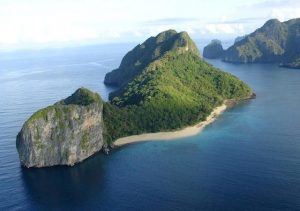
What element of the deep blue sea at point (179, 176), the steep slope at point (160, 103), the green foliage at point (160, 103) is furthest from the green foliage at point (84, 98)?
the deep blue sea at point (179, 176)

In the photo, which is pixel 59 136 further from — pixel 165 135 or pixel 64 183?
pixel 165 135

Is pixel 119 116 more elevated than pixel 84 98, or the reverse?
pixel 84 98

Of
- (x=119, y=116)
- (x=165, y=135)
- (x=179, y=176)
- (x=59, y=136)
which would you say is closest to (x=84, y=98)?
(x=119, y=116)

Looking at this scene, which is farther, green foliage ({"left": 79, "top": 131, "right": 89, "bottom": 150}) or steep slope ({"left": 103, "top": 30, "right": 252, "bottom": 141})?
steep slope ({"left": 103, "top": 30, "right": 252, "bottom": 141})

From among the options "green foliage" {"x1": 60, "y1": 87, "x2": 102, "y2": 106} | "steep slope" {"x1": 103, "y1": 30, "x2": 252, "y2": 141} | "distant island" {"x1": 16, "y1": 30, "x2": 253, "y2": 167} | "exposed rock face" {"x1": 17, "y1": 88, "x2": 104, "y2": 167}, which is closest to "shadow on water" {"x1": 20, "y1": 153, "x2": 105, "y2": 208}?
"exposed rock face" {"x1": 17, "y1": 88, "x2": 104, "y2": 167}

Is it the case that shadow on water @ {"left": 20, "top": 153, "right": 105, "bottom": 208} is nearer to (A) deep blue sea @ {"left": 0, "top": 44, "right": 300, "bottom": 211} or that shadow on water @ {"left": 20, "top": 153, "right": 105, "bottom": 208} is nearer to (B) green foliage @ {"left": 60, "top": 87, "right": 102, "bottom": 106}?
(A) deep blue sea @ {"left": 0, "top": 44, "right": 300, "bottom": 211}

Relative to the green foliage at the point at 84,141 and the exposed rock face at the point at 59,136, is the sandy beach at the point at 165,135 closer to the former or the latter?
the exposed rock face at the point at 59,136

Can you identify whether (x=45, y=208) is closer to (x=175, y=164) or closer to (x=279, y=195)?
(x=175, y=164)
